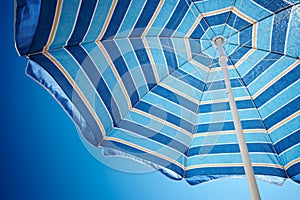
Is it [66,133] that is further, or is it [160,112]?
[66,133]

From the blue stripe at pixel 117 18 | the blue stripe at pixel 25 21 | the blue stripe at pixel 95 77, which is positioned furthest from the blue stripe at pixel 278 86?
the blue stripe at pixel 25 21

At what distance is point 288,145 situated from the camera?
2.14m

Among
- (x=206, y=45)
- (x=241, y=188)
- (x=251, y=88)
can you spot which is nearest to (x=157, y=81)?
(x=206, y=45)

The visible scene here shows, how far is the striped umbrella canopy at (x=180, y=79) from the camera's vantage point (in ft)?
5.61

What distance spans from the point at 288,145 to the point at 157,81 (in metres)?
1.29

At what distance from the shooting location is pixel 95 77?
182 centimetres

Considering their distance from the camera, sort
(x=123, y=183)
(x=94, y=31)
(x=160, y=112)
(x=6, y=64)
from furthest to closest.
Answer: (x=123, y=183), (x=6, y=64), (x=160, y=112), (x=94, y=31)

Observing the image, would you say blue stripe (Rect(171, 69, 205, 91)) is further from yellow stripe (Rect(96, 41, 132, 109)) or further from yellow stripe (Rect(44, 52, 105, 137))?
yellow stripe (Rect(44, 52, 105, 137))

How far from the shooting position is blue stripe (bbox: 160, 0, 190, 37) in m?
1.93

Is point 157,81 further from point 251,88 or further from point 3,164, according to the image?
point 3,164

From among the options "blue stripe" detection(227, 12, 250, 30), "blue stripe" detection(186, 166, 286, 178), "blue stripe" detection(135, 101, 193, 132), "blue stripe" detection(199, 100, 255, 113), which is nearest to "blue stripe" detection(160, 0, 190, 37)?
"blue stripe" detection(227, 12, 250, 30)

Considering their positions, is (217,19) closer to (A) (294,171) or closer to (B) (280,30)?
(B) (280,30)

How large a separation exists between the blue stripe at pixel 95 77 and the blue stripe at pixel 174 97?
43 cm

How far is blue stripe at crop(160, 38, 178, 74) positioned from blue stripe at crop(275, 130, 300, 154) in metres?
1.16
